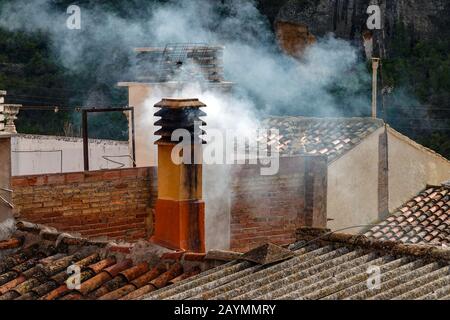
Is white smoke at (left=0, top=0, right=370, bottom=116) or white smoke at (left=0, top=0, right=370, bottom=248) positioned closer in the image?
white smoke at (left=0, top=0, right=370, bottom=248)

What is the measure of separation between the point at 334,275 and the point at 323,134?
12332 millimetres

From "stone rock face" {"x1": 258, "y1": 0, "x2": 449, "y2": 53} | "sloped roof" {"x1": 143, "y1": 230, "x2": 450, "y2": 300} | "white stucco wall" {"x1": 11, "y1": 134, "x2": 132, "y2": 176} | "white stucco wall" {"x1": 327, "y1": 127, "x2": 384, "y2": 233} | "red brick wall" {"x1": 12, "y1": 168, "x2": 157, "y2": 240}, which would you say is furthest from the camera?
"stone rock face" {"x1": 258, "y1": 0, "x2": 449, "y2": 53}

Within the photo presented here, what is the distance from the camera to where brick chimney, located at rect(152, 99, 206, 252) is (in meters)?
12.3

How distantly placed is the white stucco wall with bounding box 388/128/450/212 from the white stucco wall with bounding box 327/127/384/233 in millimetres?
546

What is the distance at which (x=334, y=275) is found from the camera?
9.28m

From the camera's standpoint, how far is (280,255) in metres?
9.84

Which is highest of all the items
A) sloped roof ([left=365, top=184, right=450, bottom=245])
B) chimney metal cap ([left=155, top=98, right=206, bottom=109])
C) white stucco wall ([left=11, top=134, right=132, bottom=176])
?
chimney metal cap ([left=155, top=98, right=206, bottom=109])

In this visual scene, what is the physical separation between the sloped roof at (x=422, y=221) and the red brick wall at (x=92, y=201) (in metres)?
4.79

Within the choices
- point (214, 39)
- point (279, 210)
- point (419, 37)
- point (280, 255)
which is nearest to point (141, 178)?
point (279, 210)

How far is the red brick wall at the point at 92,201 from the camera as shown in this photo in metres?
14.2
